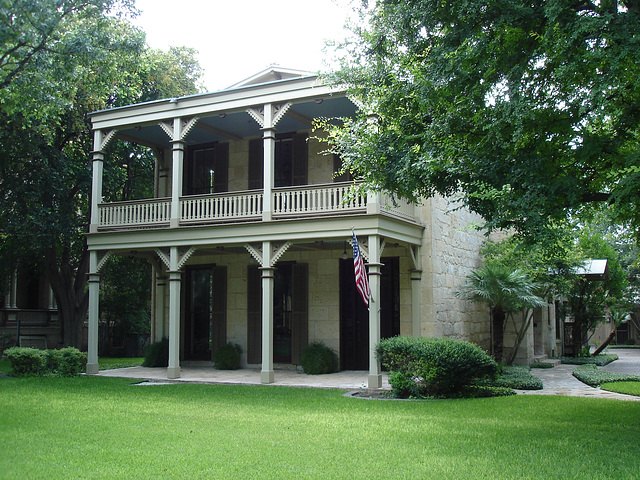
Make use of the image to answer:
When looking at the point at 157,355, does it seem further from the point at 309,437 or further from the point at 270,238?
the point at 309,437

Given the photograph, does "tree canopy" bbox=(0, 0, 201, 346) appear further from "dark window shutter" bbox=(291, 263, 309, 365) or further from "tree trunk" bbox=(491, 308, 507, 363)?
"tree trunk" bbox=(491, 308, 507, 363)

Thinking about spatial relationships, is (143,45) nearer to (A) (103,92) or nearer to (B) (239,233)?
(A) (103,92)

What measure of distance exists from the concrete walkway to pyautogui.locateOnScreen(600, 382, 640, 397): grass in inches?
8.8

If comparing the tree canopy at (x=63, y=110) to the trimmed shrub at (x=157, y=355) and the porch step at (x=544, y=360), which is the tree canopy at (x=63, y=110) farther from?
the porch step at (x=544, y=360)

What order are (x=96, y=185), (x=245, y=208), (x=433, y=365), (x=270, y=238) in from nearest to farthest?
(x=433, y=365) < (x=270, y=238) < (x=245, y=208) < (x=96, y=185)

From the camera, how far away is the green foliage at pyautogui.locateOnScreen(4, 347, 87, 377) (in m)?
15.9

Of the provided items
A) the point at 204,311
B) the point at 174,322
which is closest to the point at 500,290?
the point at 174,322

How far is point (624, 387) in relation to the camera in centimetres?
1329

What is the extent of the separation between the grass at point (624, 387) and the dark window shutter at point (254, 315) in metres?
8.87

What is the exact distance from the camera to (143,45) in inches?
597

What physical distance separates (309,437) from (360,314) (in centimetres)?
887

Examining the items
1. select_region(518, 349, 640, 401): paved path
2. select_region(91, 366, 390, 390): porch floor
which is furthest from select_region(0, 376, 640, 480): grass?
select_region(91, 366, 390, 390): porch floor

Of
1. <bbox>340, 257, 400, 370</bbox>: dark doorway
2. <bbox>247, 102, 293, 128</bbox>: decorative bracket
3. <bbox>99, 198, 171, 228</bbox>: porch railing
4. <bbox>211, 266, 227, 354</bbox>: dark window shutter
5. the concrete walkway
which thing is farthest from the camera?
<bbox>211, 266, 227, 354</bbox>: dark window shutter

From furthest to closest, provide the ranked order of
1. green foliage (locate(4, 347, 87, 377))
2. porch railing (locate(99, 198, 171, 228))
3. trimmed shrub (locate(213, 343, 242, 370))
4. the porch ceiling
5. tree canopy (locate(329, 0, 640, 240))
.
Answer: trimmed shrub (locate(213, 343, 242, 370)), porch railing (locate(99, 198, 171, 228)), green foliage (locate(4, 347, 87, 377)), the porch ceiling, tree canopy (locate(329, 0, 640, 240))
